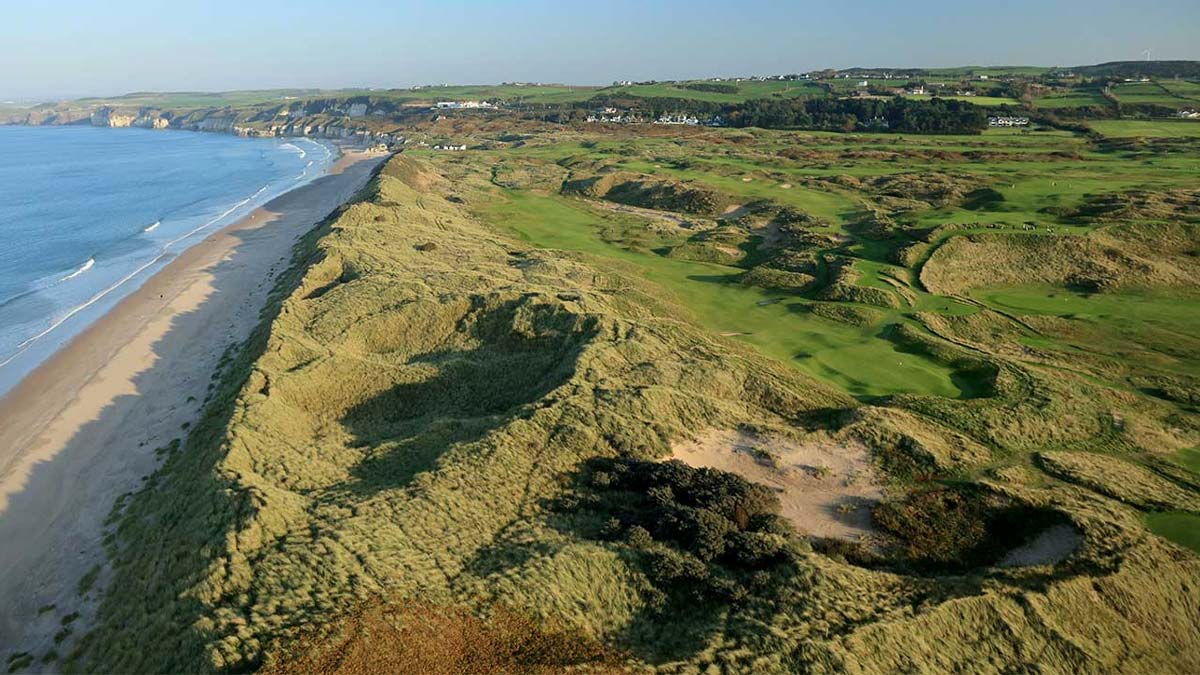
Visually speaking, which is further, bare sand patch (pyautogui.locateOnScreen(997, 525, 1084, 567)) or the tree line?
the tree line

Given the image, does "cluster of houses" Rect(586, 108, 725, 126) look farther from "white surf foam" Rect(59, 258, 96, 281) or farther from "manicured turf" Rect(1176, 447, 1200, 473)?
"manicured turf" Rect(1176, 447, 1200, 473)

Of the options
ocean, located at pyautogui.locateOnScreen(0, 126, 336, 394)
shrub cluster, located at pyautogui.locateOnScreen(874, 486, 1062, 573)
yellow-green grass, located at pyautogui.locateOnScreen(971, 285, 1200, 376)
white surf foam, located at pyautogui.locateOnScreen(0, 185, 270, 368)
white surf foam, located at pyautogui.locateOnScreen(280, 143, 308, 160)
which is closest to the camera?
shrub cluster, located at pyautogui.locateOnScreen(874, 486, 1062, 573)

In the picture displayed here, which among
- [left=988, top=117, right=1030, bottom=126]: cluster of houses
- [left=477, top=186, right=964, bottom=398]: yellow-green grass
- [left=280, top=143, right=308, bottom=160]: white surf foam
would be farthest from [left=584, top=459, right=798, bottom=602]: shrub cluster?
[left=280, top=143, right=308, bottom=160]: white surf foam

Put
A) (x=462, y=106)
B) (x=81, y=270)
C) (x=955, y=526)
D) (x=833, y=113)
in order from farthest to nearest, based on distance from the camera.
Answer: (x=462, y=106)
(x=833, y=113)
(x=81, y=270)
(x=955, y=526)

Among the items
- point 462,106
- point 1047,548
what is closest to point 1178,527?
point 1047,548

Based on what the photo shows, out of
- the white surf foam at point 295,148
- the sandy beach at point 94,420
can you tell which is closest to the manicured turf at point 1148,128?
the sandy beach at point 94,420

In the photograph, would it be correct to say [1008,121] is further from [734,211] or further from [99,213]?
[99,213]
